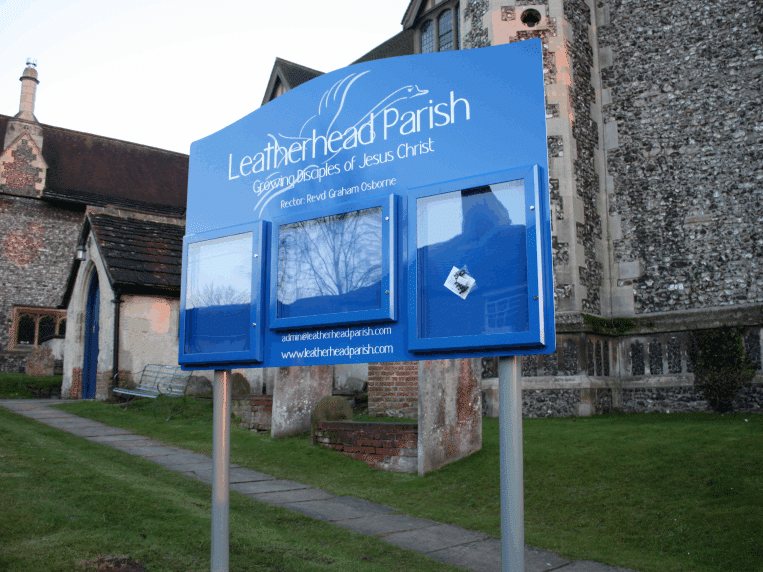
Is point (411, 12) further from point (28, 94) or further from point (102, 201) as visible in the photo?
point (28, 94)

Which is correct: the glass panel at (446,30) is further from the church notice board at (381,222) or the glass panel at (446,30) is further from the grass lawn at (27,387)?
the grass lawn at (27,387)

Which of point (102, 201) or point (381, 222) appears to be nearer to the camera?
point (381, 222)

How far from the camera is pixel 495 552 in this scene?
461 centimetres

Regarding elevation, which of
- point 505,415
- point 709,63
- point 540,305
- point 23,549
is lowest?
point 23,549

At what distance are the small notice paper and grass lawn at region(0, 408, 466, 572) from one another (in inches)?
85.5

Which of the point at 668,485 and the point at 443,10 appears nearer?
the point at 668,485

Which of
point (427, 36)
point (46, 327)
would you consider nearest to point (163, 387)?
point (427, 36)

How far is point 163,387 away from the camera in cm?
1336

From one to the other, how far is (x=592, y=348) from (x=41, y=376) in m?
18.9

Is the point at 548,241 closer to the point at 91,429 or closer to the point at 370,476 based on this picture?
the point at 370,476

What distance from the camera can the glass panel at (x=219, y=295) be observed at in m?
3.60

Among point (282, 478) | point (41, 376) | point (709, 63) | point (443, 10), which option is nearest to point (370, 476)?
point (282, 478)

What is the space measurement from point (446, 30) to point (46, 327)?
21804 millimetres

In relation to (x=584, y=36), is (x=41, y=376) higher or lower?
lower
